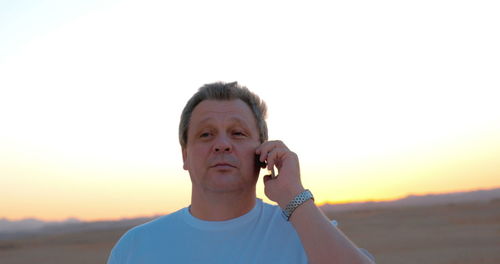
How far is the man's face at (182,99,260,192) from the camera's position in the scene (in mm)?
3002

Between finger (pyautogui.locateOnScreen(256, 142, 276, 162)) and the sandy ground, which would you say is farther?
the sandy ground

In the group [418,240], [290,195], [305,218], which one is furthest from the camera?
[418,240]

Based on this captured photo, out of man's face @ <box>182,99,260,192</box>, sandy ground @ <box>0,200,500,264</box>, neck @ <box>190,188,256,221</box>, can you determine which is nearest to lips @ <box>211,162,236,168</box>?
man's face @ <box>182,99,260,192</box>

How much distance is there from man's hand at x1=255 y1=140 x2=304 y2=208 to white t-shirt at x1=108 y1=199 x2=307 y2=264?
19 cm

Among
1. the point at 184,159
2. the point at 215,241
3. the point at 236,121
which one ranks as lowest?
the point at 215,241

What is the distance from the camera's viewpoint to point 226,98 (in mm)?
3227

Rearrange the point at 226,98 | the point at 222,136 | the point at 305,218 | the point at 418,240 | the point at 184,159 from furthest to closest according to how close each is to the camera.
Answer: the point at 418,240
the point at 184,159
the point at 226,98
the point at 222,136
the point at 305,218

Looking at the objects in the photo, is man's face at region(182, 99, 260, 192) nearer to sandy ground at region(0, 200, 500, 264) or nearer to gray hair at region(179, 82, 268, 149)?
gray hair at region(179, 82, 268, 149)

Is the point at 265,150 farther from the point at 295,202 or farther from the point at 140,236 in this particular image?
the point at 140,236

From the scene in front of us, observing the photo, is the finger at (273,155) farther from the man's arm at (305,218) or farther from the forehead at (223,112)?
the forehead at (223,112)

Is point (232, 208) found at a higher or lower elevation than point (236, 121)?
lower

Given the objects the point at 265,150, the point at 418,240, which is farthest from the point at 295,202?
the point at 418,240

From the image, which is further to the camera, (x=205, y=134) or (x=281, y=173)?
(x=205, y=134)

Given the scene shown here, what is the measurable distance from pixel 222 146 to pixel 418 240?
17.7 meters
